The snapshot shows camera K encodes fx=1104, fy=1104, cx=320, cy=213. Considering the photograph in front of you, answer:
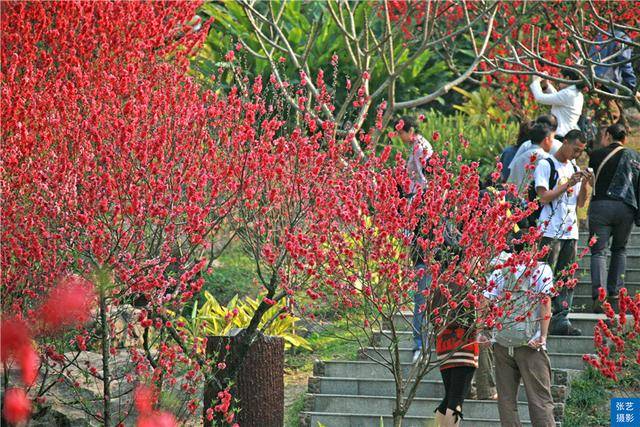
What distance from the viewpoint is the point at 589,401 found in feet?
28.3

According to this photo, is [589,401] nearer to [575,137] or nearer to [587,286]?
[575,137]

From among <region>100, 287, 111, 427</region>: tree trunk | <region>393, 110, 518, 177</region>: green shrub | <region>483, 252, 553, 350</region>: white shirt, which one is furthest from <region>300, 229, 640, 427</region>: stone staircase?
<region>393, 110, 518, 177</region>: green shrub

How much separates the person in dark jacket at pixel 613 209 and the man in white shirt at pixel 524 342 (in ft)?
7.38

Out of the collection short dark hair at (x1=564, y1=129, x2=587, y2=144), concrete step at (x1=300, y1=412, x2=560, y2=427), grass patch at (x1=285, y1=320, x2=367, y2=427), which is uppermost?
short dark hair at (x1=564, y1=129, x2=587, y2=144)

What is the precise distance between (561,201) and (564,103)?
2.59 metres

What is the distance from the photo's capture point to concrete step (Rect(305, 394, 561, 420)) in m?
8.73

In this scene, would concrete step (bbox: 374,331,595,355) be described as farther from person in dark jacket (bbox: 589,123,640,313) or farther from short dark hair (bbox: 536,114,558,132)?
short dark hair (bbox: 536,114,558,132)

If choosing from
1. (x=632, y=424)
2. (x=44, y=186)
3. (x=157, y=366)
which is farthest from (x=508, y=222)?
(x=44, y=186)

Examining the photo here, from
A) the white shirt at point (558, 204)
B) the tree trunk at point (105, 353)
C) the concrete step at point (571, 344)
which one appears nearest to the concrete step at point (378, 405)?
the concrete step at point (571, 344)

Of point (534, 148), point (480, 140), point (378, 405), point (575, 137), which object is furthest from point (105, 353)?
point (480, 140)

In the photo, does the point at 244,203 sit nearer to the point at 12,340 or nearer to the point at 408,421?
the point at 408,421

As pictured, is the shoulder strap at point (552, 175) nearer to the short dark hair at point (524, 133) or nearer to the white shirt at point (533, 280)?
the short dark hair at point (524, 133)

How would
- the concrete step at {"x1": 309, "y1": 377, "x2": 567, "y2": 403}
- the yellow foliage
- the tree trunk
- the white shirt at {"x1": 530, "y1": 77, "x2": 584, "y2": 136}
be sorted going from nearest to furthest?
the tree trunk
the concrete step at {"x1": 309, "y1": 377, "x2": 567, "y2": 403}
the yellow foliage
the white shirt at {"x1": 530, "y1": 77, "x2": 584, "y2": 136}

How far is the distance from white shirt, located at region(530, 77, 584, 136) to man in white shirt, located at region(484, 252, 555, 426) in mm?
4234
